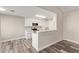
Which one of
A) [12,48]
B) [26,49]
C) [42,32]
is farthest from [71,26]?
[12,48]

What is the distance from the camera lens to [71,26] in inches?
147

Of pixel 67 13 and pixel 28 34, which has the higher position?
pixel 67 13

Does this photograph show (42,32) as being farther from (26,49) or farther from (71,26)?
(71,26)

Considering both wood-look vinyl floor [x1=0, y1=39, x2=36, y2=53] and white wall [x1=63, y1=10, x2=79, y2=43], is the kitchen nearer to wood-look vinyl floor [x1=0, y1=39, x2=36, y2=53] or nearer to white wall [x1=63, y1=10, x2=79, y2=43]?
wood-look vinyl floor [x1=0, y1=39, x2=36, y2=53]

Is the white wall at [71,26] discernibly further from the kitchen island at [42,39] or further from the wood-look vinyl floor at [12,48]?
the wood-look vinyl floor at [12,48]

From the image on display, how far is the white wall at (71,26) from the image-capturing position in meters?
3.43

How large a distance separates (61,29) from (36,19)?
2.11m

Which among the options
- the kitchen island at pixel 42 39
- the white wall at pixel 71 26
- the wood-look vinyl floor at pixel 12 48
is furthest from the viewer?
the white wall at pixel 71 26

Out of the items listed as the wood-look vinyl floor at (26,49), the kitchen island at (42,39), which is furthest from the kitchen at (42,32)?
the wood-look vinyl floor at (26,49)

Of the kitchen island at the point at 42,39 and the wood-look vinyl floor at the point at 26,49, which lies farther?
the kitchen island at the point at 42,39

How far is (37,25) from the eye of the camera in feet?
15.6
